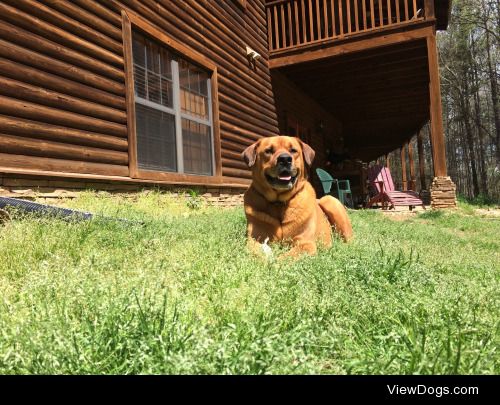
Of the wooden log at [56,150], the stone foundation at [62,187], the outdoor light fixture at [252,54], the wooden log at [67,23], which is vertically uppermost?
the outdoor light fixture at [252,54]

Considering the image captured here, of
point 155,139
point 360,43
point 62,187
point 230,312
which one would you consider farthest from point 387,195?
point 230,312

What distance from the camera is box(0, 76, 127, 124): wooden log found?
4041 millimetres

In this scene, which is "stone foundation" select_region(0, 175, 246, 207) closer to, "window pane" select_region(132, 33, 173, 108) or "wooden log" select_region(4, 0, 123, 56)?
"window pane" select_region(132, 33, 173, 108)

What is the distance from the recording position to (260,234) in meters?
3.00

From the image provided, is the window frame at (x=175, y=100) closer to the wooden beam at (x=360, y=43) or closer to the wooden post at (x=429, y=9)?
the wooden beam at (x=360, y=43)

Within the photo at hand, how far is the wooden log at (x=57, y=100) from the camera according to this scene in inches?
159

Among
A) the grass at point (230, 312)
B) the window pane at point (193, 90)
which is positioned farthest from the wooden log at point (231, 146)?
the grass at point (230, 312)

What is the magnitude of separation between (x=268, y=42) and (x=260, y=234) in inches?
346

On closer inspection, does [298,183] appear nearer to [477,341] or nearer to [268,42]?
[477,341]

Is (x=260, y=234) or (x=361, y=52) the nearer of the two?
(x=260, y=234)
